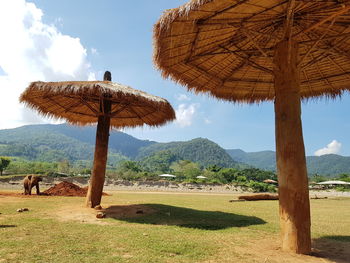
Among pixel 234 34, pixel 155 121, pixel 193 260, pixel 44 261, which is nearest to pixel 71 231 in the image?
pixel 44 261

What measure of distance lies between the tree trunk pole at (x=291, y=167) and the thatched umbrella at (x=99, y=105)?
427 centimetres

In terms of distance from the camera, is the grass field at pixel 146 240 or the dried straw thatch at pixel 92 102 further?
the dried straw thatch at pixel 92 102

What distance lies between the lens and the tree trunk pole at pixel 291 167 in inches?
181

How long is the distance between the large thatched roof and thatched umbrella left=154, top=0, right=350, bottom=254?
16mm

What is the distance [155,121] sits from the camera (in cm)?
1132

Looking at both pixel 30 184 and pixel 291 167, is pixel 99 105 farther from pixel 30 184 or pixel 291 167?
pixel 30 184

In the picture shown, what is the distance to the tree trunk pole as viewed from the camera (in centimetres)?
459

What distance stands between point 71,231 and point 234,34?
503 cm

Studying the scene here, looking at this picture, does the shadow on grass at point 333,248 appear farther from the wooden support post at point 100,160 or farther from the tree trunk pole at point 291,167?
the wooden support post at point 100,160

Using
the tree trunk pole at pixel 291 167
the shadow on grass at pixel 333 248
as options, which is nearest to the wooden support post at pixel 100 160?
the tree trunk pole at pixel 291 167

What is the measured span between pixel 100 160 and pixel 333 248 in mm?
6646

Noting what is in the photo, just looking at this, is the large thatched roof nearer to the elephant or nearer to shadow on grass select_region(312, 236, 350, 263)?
shadow on grass select_region(312, 236, 350, 263)

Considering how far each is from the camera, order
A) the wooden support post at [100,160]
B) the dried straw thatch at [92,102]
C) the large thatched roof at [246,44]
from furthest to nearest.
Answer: the wooden support post at [100,160]
the dried straw thatch at [92,102]
the large thatched roof at [246,44]

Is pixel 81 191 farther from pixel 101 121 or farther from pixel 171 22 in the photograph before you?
pixel 171 22
